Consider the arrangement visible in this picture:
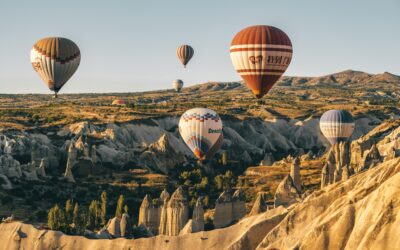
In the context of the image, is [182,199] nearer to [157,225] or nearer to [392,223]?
[157,225]

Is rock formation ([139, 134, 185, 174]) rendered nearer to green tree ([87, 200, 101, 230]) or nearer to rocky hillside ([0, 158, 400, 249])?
green tree ([87, 200, 101, 230])

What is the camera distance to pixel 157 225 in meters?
89.1

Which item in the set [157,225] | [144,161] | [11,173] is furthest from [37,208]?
[144,161]

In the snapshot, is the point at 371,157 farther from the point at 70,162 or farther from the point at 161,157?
the point at 70,162

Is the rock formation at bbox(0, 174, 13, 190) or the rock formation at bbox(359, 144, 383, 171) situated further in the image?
the rock formation at bbox(359, 144, 383, 171)

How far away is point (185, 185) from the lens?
13038 centimetres

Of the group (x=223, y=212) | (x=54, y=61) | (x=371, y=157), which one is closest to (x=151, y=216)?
(x=223, y=212)

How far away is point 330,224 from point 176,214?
51282mm

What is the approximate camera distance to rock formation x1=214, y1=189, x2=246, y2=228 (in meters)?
87.5

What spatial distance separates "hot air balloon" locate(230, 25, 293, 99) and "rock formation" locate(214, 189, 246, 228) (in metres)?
13.4

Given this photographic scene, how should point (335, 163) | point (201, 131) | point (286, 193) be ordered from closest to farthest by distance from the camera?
1. point (286, 193)
2. point (201, 131)
3. point (335, 163)

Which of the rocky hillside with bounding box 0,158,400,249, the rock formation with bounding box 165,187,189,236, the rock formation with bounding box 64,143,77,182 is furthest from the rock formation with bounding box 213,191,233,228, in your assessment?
the rock formation with bounding box 64,143,77,182

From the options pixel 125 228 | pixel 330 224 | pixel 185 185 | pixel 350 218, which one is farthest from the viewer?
pixel 185 185

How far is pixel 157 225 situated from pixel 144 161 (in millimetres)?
54806
